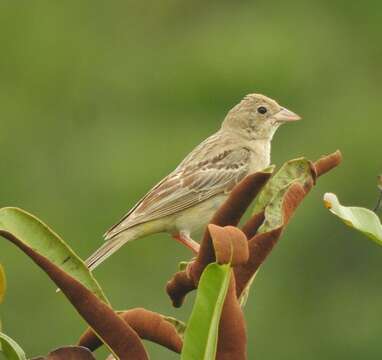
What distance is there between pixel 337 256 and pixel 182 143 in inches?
84.7

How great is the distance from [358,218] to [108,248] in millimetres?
3376

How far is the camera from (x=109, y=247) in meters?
6.95

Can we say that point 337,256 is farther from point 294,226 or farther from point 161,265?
point 161,265

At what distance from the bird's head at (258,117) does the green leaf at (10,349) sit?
→ 15.0ft

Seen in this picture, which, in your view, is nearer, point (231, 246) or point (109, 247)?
point (231, 246)

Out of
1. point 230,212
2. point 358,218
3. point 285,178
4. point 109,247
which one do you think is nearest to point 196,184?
point 109,247

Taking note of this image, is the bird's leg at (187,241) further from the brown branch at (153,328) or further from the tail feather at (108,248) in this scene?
the brown branch at (153,328)

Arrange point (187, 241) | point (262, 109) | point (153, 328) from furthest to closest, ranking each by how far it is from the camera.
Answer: point (262, 109) → point (187, 241) → point (153, 328)

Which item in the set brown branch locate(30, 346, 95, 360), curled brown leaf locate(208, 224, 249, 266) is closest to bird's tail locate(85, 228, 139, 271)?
brown branch locate(30, 346, 95, 360)

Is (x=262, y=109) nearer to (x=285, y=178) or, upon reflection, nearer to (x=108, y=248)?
(x=108, y=248)

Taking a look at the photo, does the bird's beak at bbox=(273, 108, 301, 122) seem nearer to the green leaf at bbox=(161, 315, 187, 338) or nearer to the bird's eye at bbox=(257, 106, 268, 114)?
the bird's eye at bbox=(257, 106, 268, 114)

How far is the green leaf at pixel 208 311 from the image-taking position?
3.22m

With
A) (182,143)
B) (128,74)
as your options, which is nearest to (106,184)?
(182,143)

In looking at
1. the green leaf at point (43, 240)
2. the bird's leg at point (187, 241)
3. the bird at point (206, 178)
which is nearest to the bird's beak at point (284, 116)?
the bird at point (206, 178)
